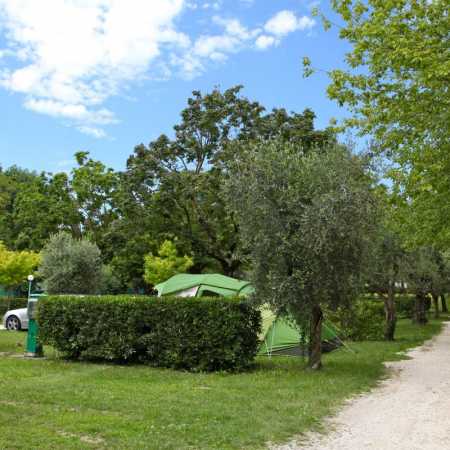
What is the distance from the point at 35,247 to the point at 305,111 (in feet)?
65.1

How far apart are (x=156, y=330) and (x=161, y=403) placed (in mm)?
4183

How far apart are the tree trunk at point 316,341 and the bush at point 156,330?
116cm

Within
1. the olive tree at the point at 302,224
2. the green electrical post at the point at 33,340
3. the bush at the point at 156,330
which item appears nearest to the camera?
the olive tree at the point at 302,224

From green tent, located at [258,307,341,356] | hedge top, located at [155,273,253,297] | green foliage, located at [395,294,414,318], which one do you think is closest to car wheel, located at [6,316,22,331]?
hedge top, located at [155,273,253,297]

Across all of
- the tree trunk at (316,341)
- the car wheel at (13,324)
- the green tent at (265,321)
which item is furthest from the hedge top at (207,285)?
the car wheel at (13,324)

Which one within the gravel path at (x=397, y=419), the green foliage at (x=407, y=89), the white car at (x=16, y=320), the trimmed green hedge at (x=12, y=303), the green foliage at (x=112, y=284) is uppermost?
the green foliage at (x=407, y=89)

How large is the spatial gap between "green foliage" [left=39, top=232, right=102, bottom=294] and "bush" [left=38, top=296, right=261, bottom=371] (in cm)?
925

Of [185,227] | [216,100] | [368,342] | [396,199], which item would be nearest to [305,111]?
Answer: [216,100]

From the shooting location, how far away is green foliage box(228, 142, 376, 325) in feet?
34.5

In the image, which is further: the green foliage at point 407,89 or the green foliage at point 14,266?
the green foliage at point 14,266

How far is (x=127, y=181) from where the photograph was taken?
27.4 meters

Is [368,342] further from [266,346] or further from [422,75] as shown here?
[422,75]

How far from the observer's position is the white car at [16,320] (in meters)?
20.9

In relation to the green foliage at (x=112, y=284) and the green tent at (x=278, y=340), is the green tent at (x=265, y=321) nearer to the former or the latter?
the green tent at (x=278, y=340)
